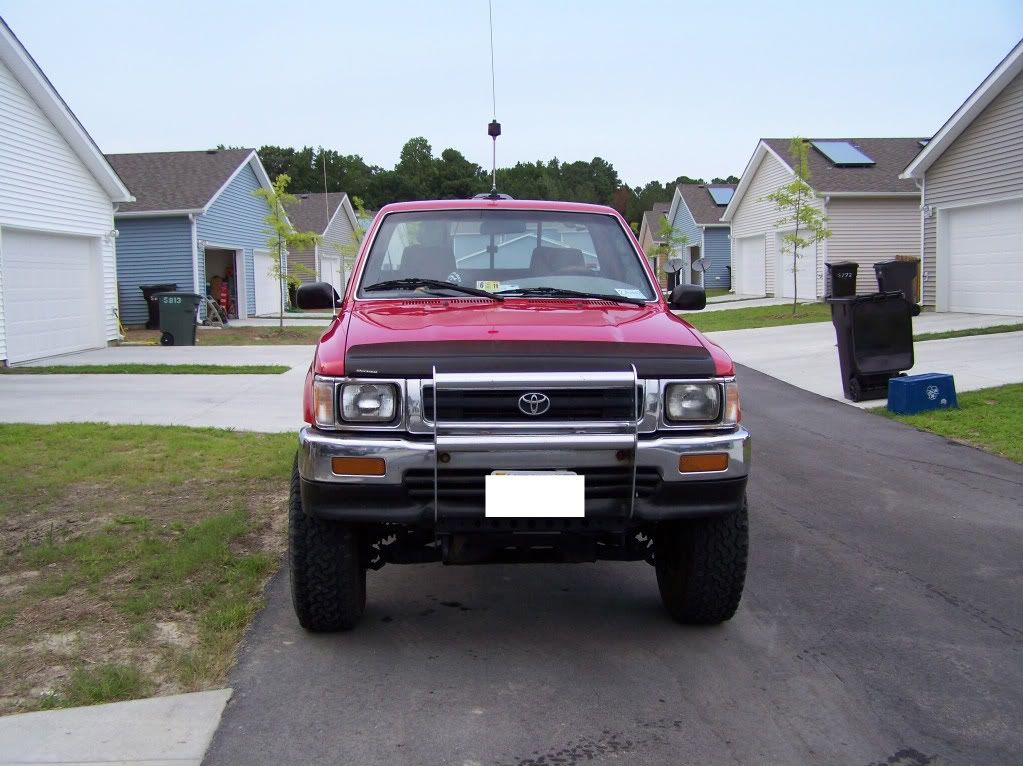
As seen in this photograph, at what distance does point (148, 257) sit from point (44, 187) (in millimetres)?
8939

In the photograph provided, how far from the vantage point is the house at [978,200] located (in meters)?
18.0

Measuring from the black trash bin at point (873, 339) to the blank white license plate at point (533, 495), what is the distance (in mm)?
7882

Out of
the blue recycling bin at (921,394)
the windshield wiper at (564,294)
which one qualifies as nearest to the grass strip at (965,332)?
the blue recycling bin at (921,394)

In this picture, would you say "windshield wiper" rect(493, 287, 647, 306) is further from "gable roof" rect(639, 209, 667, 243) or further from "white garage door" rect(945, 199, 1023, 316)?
"gable roof" rect(639, 209, 667, 243)

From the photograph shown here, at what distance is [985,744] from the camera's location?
324 centimetres

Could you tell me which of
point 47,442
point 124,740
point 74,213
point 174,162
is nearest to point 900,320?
point 47,442

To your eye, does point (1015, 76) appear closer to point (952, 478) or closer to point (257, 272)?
point (952, 478)

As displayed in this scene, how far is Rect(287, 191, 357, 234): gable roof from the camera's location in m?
40.9

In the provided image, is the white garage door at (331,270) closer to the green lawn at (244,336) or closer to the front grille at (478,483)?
the green lawn at (244,336)

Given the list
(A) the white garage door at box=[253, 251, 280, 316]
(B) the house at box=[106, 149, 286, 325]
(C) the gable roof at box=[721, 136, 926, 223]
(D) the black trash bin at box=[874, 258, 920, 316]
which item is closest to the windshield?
(D) the black trash bin at box=[874, 258, 920, 316]

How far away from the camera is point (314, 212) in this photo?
42781 mm

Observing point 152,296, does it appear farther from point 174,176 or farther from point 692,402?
point 692,402

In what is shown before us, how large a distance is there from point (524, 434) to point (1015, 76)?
1814 cm

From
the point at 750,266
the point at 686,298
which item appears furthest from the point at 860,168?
the point at 686,298
